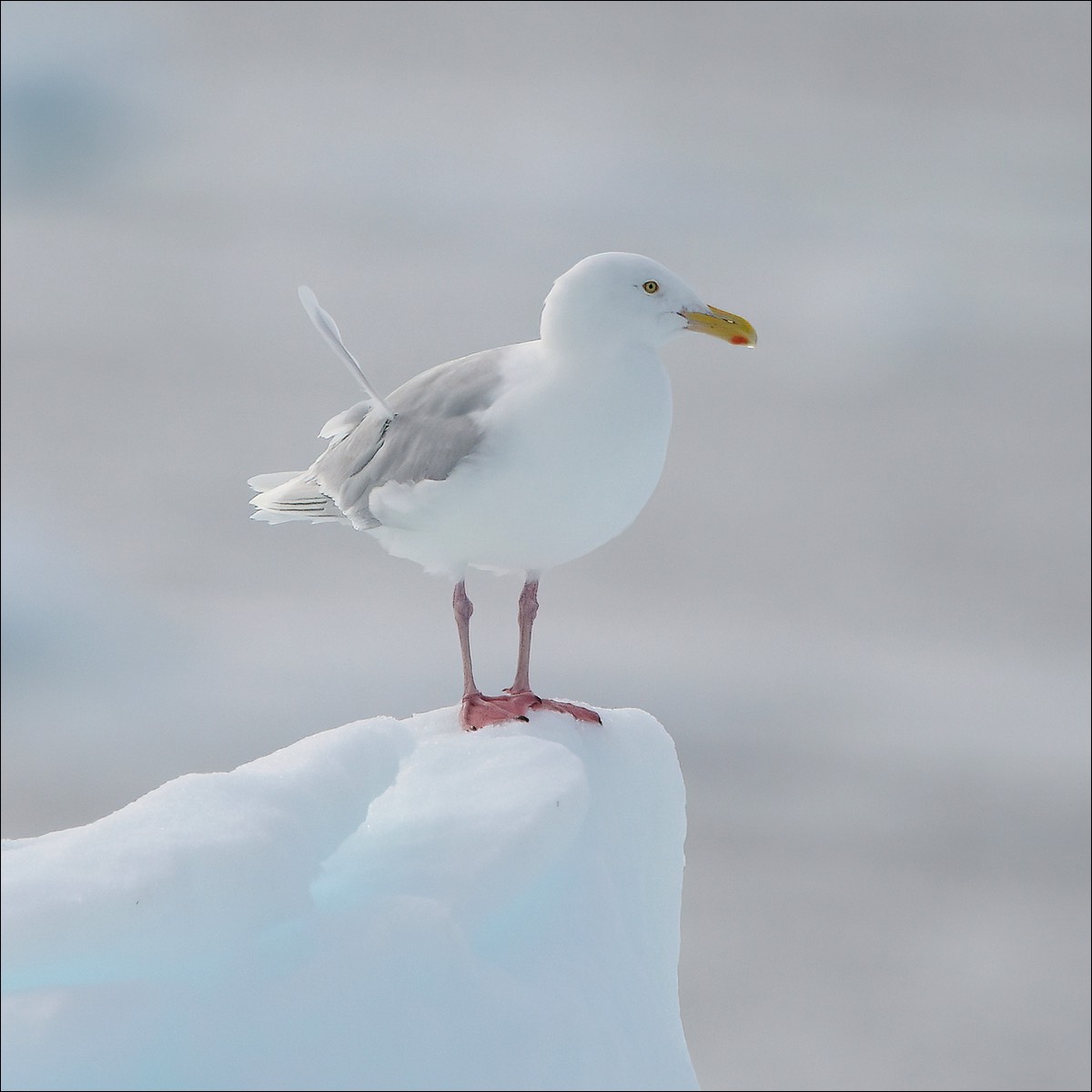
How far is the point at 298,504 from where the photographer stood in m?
3.45

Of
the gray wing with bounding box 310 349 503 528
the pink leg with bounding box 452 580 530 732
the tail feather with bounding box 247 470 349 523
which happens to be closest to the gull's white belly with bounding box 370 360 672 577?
the gray wing with bounding box 310 349 503 528

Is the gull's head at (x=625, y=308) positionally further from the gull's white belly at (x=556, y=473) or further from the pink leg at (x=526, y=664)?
the pink leg at (x=526, y=664)

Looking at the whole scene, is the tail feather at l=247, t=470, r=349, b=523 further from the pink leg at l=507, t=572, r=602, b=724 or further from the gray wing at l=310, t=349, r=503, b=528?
the pink leg at l=507, t=572, r=602, b=724

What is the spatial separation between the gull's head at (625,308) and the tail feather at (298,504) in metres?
0.81

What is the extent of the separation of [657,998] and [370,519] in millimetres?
1331

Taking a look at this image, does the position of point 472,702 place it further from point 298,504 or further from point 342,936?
point 342,936

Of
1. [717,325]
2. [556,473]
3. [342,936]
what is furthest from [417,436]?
[342,936]

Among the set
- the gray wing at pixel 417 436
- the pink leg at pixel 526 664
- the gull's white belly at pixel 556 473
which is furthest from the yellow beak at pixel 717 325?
the pink leg at pixel 526 664

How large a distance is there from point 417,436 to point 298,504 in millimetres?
532

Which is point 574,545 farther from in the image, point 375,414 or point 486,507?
point 375,414

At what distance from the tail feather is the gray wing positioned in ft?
0.13

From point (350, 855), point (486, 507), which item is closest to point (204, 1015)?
point (350, 855)

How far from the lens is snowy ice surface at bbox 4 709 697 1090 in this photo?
1.94 metres

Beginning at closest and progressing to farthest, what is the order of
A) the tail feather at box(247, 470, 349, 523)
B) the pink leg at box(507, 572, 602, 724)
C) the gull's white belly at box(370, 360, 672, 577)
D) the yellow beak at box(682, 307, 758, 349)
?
1. the gull's white belly at box(370, 360, 672, 577)
2. the yellow beak at box(682, 307, 758, 349)
3. the pink leg at box(507, 572, 602, 724)
4. the tail feather at box(247, 470, 349, 523)
